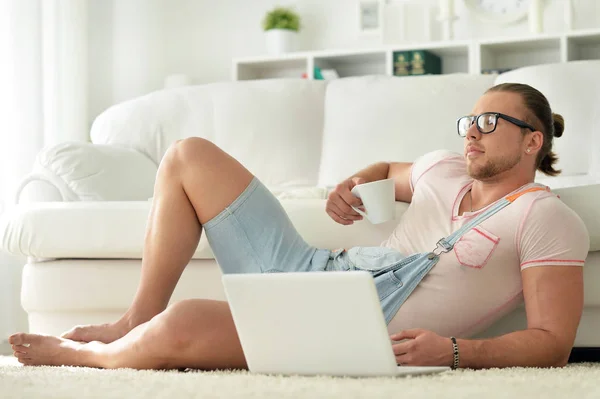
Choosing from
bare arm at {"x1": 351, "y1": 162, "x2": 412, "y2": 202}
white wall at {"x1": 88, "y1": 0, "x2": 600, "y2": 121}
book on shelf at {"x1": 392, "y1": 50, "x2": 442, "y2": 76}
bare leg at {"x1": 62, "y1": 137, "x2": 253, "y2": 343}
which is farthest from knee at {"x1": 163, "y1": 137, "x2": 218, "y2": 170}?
→ white wall at {"x1": 88, "y1": 0, "x2": 600, "y2": 121}

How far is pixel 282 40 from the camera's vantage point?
4.26 metres

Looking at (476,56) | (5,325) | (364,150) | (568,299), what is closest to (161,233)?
(568,299)

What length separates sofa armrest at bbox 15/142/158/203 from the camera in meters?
2.55

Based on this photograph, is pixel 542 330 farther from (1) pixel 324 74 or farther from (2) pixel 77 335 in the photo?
(1) pixel 324 74

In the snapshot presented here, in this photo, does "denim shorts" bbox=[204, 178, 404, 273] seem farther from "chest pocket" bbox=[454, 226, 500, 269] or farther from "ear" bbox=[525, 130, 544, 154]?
"ear" bbox=[525, 130, 544, 154]

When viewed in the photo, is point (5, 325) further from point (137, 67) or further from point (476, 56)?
point (476, 56)

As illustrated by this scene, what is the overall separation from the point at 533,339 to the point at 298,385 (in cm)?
50

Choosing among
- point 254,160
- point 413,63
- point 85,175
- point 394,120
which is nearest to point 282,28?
point 413,63

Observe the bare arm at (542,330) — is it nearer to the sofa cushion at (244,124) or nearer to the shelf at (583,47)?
the sofa cushion at (244,124)

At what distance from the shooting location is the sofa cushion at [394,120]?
2.82m

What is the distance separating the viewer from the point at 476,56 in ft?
12.7

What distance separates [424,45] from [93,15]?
1858mm

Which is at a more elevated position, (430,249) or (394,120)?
(394,120)

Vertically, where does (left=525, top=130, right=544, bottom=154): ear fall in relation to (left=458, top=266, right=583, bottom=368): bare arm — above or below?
above
